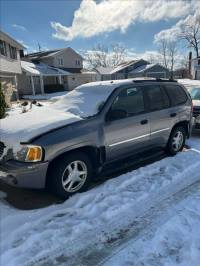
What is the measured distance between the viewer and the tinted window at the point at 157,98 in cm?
500

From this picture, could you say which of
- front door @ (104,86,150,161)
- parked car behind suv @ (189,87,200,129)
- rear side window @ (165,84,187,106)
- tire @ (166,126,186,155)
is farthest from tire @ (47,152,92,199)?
parked car behind suv @ (189,87,200,129)

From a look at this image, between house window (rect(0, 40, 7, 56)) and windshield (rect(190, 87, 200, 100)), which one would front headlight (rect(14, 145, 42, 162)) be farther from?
house window (rect(0, 40, 7, 56))

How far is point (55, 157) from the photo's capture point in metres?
3.58

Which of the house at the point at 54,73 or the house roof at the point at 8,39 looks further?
the house at the point at 54,73

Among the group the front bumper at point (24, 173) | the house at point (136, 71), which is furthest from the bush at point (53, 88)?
the front bumper at point (24, 173)

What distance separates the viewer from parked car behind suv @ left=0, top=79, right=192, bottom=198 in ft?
11.5

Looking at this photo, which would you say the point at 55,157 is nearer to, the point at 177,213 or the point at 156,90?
the point at 177,213

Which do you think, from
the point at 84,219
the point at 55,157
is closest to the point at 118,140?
the point at 55,157

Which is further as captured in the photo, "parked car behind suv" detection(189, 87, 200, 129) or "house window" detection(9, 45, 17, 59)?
"house window" detection(9, 45, 17, 59)

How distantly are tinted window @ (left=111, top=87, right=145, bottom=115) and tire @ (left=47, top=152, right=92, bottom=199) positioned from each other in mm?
1127

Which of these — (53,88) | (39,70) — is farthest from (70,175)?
(53,88)

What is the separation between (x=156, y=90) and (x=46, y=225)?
11.4 feet

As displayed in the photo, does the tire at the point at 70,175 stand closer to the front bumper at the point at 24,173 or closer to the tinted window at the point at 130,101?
the front bumper at the point at 24,173

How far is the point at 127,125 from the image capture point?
4.46m
